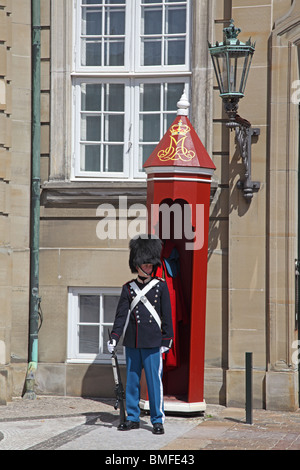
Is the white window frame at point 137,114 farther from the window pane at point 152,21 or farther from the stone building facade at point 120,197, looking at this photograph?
the window pane at point 152,21

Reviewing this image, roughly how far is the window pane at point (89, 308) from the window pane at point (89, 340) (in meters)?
0.10

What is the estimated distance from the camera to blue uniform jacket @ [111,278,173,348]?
7.92 m

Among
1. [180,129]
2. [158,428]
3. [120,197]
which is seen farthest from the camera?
[120,197]

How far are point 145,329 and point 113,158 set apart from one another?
9.34 ft

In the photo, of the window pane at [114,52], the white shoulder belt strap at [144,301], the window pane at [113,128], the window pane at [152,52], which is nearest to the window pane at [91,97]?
the window pane at [113,128]

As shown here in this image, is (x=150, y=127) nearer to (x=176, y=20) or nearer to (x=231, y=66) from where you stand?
(x=176, y=20)

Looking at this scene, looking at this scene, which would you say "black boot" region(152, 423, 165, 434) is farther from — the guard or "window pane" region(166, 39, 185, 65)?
"window pane" region(166, 39, 185, 65)

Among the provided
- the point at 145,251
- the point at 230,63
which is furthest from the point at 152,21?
the point at 145,251

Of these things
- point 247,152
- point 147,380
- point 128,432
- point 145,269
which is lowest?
point 128,432

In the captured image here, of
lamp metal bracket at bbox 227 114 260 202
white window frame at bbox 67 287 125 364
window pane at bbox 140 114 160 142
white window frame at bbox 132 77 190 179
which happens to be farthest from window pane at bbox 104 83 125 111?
white window frame at bbox 67 287 125 364

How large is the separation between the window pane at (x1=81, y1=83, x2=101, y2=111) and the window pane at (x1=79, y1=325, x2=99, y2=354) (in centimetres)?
250

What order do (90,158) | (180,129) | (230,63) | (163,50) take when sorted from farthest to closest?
(90,158)
(163,50)
(180,129)
(230,63)

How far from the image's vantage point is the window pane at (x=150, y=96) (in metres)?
10.0

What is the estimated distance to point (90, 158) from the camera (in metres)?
10.2
